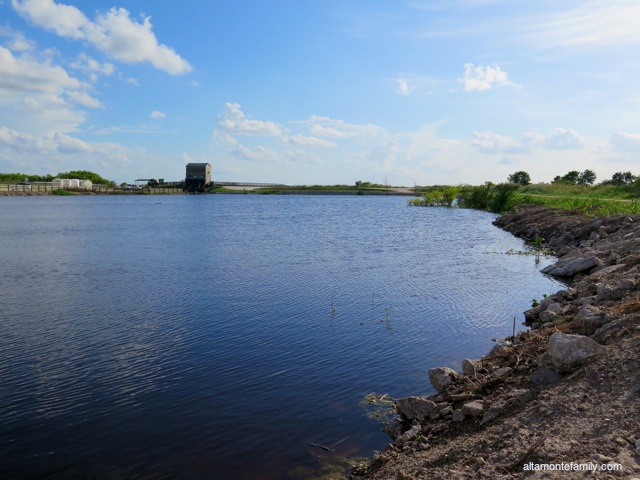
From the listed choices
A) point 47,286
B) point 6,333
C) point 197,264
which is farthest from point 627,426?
point 197,264

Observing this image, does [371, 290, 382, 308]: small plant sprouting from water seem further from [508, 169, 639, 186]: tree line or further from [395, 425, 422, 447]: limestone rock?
[508, 169, 639, 186]: tree line

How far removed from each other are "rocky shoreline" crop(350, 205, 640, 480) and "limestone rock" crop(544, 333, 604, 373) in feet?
0.05

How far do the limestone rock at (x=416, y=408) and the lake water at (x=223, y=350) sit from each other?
0.59 meters

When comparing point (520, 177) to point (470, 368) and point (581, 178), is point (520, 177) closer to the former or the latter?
point (581, 178)

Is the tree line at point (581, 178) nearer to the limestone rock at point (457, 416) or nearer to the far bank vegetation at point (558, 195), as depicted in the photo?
the far bank vegetation at point (558, 195)

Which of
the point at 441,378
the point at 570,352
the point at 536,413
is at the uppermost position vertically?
the point at 570,352

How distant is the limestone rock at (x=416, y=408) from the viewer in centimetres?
907

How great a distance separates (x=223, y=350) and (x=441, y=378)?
6053 mm

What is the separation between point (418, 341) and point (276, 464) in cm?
706

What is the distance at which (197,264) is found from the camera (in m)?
28.0

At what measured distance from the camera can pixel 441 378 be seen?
10125 millimetres

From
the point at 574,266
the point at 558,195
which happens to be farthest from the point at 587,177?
the point at 574,266

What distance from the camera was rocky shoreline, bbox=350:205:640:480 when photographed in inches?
239

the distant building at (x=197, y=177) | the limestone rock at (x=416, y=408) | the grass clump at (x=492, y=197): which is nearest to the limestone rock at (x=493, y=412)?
the limestone rock at (x=416, y=408)
